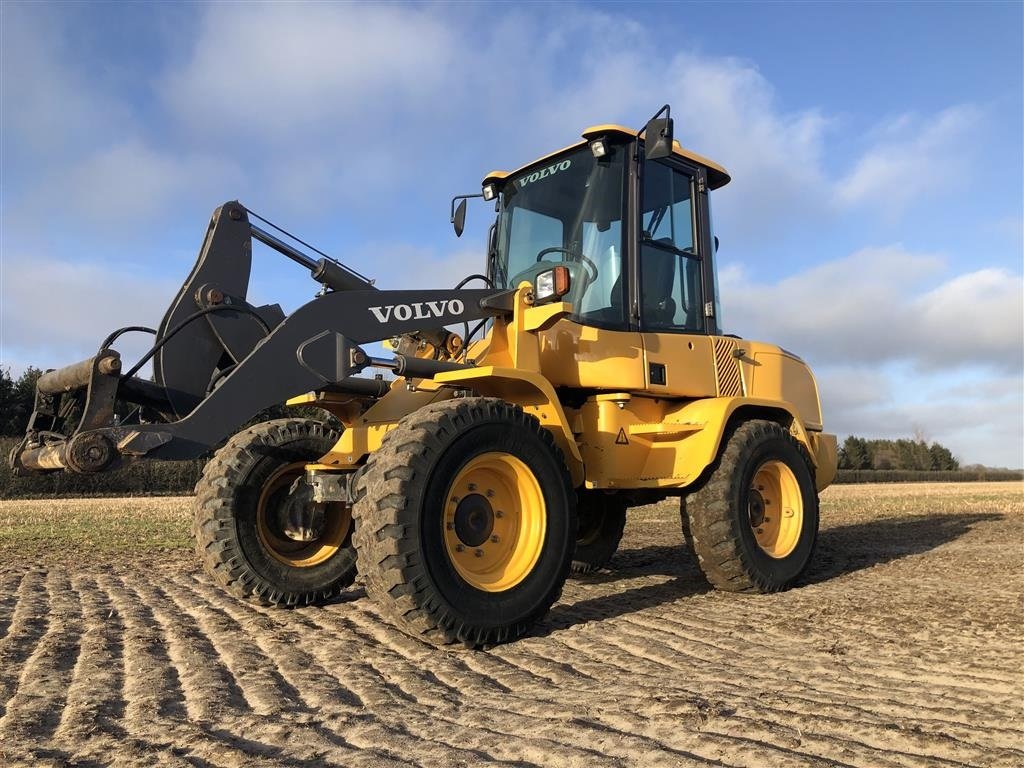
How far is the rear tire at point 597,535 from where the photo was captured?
7.74 meters

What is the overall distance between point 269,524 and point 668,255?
3747 mm

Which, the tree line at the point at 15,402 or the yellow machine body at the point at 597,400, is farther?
the tree line at the point at 15,402

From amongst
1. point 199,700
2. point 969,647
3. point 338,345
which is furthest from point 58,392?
point 969,647

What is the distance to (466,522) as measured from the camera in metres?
4.71

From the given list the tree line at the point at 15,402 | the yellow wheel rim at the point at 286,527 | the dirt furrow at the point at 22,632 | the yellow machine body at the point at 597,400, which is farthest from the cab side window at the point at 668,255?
the tree line at the point at 15,402

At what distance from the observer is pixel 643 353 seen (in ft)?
20.3

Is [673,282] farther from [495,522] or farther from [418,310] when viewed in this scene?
[495,522]

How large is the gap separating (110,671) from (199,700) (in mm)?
753

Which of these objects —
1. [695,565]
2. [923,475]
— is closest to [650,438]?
[695,565]

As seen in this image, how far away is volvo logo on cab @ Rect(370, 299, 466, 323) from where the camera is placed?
202 inches

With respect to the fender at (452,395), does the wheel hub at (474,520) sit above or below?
below

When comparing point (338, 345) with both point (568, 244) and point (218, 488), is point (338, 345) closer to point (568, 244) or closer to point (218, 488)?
point (218, 488)

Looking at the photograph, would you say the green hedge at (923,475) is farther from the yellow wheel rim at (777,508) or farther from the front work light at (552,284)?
the front work light at (552,284)

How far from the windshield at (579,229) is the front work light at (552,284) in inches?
20.1
